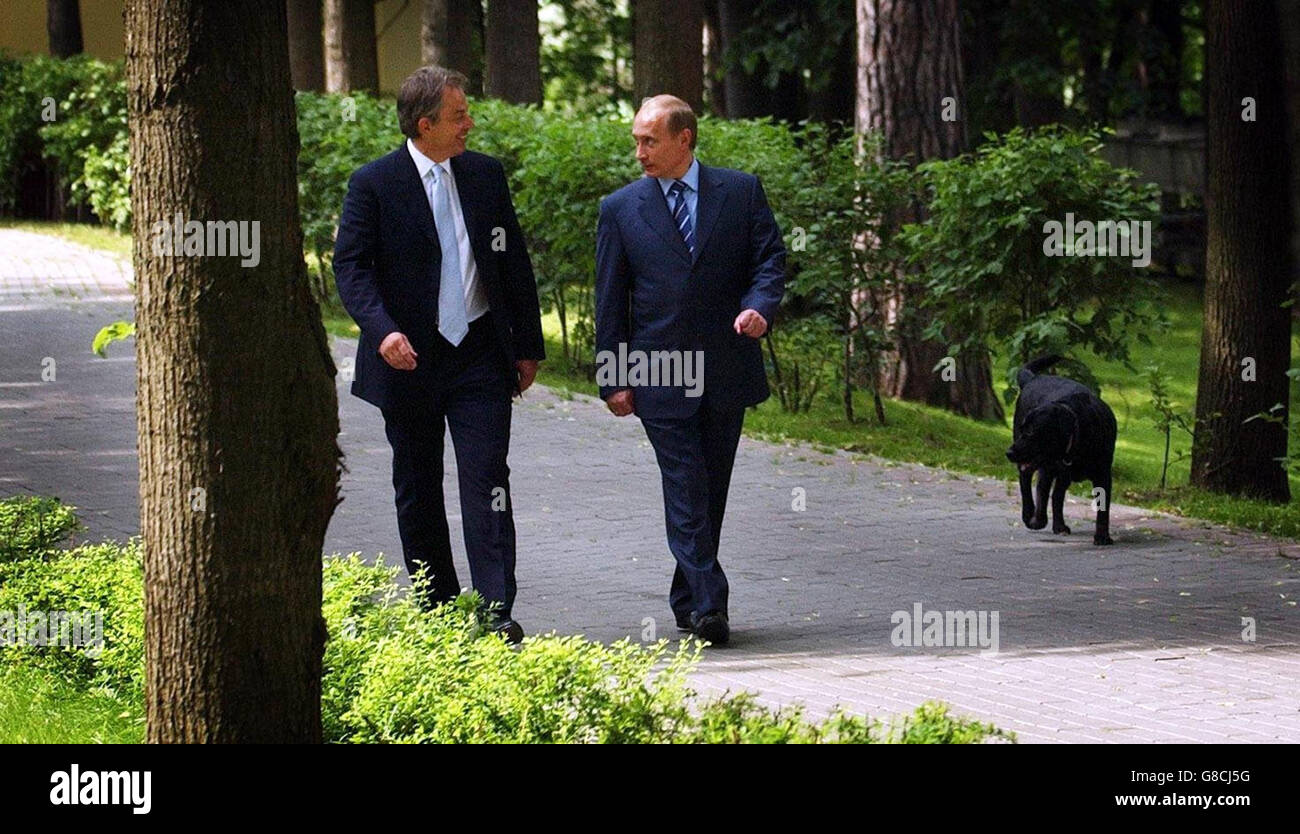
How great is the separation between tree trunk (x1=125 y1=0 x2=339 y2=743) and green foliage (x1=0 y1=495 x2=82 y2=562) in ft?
10.7

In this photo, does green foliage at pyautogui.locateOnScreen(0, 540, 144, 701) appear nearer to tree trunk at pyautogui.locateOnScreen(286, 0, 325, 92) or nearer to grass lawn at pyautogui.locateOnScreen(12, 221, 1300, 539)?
grass lawn at pyautogui.locateOnScreen(12, 221, 1300, 539)

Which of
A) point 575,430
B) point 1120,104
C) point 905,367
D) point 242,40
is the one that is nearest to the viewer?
point 242,40

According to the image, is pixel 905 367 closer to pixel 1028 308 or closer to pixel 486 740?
pixel 1028 308

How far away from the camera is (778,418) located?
48.1ft

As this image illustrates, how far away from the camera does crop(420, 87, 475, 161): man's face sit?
23.5ft

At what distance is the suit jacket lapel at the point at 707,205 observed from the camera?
7578 millimetres

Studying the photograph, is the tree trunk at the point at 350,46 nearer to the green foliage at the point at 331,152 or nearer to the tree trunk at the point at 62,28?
the tree trunk at the point at 62,28

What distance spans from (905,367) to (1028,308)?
11.6 feet

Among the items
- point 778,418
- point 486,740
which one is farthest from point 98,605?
point 778,418

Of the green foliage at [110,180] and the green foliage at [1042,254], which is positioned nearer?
the green foliage at [1042,254]

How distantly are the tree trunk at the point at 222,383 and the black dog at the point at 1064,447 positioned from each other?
19.9 ft

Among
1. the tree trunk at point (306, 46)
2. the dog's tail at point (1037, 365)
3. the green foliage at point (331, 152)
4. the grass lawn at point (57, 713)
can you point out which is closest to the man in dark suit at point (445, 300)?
the grass lawn at point (57, 713)

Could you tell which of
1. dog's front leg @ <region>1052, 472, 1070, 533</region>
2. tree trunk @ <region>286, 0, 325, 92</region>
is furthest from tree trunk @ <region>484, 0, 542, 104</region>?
dog's front leg @ <region>1052, 472, 1070, 533</region>

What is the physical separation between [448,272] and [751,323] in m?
1.19
